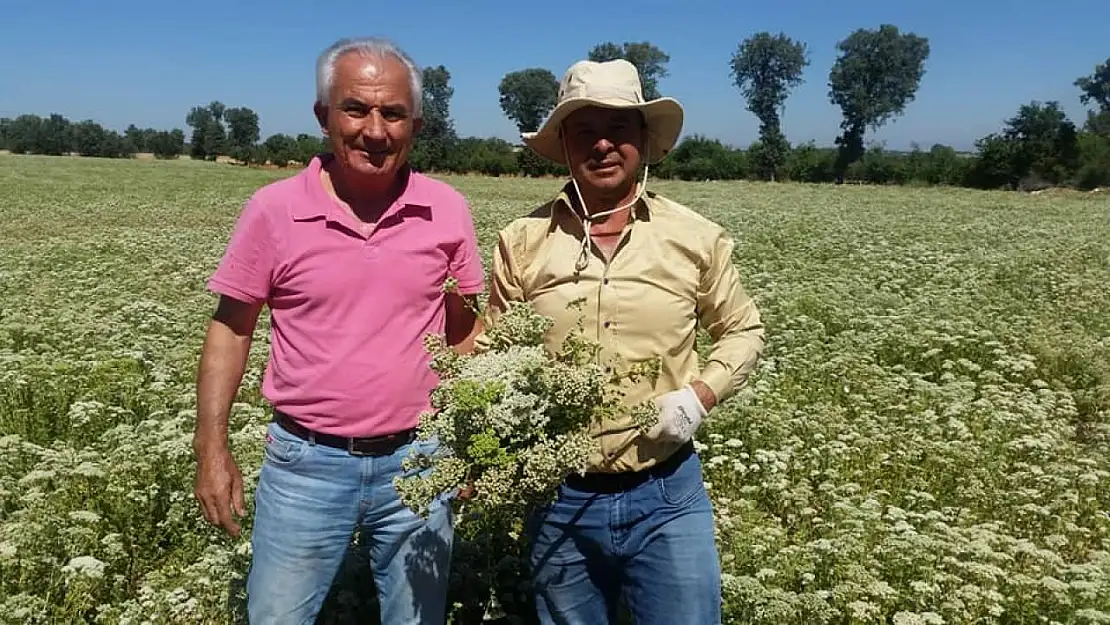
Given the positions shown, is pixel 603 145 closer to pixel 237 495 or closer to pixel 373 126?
pixel 373 126

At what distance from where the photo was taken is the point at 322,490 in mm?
2838

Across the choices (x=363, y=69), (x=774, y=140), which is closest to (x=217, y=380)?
(x=363, y=69)

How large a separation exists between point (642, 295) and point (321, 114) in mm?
1265

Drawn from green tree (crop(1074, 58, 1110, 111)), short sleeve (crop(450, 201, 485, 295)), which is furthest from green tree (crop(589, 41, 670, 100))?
short sleeve (crop(450, 201, 485, 295))

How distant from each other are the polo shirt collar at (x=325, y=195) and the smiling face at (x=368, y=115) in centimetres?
11

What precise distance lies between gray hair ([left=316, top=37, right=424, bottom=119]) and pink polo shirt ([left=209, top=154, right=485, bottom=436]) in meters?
0.28

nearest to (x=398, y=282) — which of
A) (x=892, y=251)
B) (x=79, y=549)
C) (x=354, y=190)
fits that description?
(x=354, y=190)

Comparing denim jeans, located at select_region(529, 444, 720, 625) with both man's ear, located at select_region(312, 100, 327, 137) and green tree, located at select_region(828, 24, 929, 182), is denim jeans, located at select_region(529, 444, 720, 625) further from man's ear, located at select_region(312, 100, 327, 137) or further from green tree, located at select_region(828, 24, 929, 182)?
green tree, located at select_region(828, 24, 929, 182)

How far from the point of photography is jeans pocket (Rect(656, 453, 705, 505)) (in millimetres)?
2693

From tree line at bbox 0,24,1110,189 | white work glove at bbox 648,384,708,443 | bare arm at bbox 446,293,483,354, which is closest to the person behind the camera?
white work glove at bbox 648,384,708,443

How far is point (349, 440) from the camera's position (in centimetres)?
284

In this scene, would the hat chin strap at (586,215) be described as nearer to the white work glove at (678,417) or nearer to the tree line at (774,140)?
the white work glove at (678,417)

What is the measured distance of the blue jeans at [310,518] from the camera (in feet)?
9.30

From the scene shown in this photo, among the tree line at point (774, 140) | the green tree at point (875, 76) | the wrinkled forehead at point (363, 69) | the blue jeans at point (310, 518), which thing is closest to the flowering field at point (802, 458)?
the blue jeans at point (310, 518)
